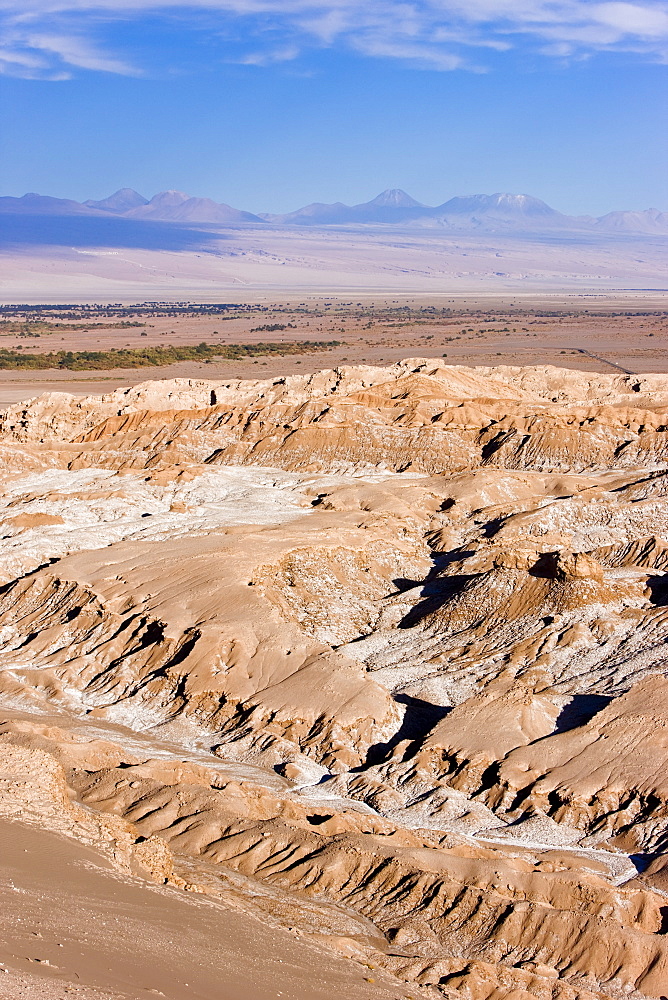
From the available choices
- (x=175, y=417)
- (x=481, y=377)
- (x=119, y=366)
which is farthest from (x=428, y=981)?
(x=119, y=366)

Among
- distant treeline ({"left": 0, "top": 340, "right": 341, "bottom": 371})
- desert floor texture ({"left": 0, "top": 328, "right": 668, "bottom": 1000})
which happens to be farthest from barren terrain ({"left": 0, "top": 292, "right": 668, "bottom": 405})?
desert floor texture ({"left": 0, "top": 328, "right": 668, "bottom": 1000})

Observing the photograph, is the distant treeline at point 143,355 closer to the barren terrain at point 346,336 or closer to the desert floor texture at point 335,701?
the barren terrain at point 346,336

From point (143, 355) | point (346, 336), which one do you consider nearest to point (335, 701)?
point (143, 355)

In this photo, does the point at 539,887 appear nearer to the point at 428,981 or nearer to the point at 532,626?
the point at 428,981

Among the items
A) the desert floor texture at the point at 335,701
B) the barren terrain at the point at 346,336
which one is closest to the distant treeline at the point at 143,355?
the barren terrain at the point at 346,336

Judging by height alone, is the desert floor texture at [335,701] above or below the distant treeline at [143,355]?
below

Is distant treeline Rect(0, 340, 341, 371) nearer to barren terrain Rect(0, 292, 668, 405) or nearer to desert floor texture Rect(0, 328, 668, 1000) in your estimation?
barren terrain Rect(0, 292, 668, 405)
